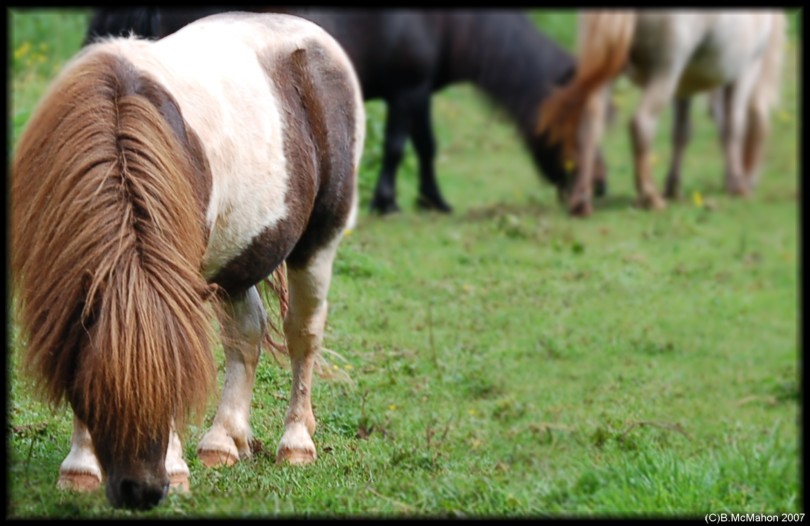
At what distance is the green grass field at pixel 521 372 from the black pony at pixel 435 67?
0.73 feet

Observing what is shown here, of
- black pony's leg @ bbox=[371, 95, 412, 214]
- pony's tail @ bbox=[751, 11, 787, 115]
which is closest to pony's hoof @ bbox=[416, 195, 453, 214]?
black pony's leg @ bbox=[371, 95, 412, 214]

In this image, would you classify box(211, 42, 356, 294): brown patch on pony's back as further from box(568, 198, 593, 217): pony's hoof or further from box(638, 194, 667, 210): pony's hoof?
box(638, 194, 667, 210): pony's hoof

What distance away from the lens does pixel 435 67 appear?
969cm

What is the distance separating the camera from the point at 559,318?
689 cm

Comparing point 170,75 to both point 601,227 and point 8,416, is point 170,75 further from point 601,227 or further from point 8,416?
point 601,227

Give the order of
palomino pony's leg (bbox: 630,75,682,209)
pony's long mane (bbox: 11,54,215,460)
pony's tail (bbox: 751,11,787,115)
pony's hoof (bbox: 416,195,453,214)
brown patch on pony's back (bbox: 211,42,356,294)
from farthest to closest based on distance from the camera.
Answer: pony's tail (bbox: 751,11,787,115) → palomino pony's leg (bbox: 630,75,682,209) → pony's hoof (bbox: 416,195,453,214) → brown patch on pony's back (bbox: 211,42,356,294) → pony's long mane (bbox: 11,54,215,460)

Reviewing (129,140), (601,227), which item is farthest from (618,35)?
(129,140)

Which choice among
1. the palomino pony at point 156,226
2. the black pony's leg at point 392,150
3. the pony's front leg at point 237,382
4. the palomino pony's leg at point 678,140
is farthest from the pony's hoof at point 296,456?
the palomino pony's leg at point 678,140

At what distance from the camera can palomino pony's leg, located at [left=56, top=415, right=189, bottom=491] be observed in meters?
3.43

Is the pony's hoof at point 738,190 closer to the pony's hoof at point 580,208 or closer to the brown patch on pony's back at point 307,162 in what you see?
the pony's hoof at point 580,208

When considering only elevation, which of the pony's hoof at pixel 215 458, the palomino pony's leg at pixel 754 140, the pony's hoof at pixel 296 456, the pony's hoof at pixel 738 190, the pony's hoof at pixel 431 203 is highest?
the pony's hoof at pixel 215 458

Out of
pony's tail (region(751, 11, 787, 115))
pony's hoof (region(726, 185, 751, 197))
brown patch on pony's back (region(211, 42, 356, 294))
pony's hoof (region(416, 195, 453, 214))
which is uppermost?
brown patch on pony's back (region(211, 42, 356, 294))

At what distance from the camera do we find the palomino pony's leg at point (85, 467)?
3430mm

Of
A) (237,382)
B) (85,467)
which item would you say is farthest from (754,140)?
(85,467)
